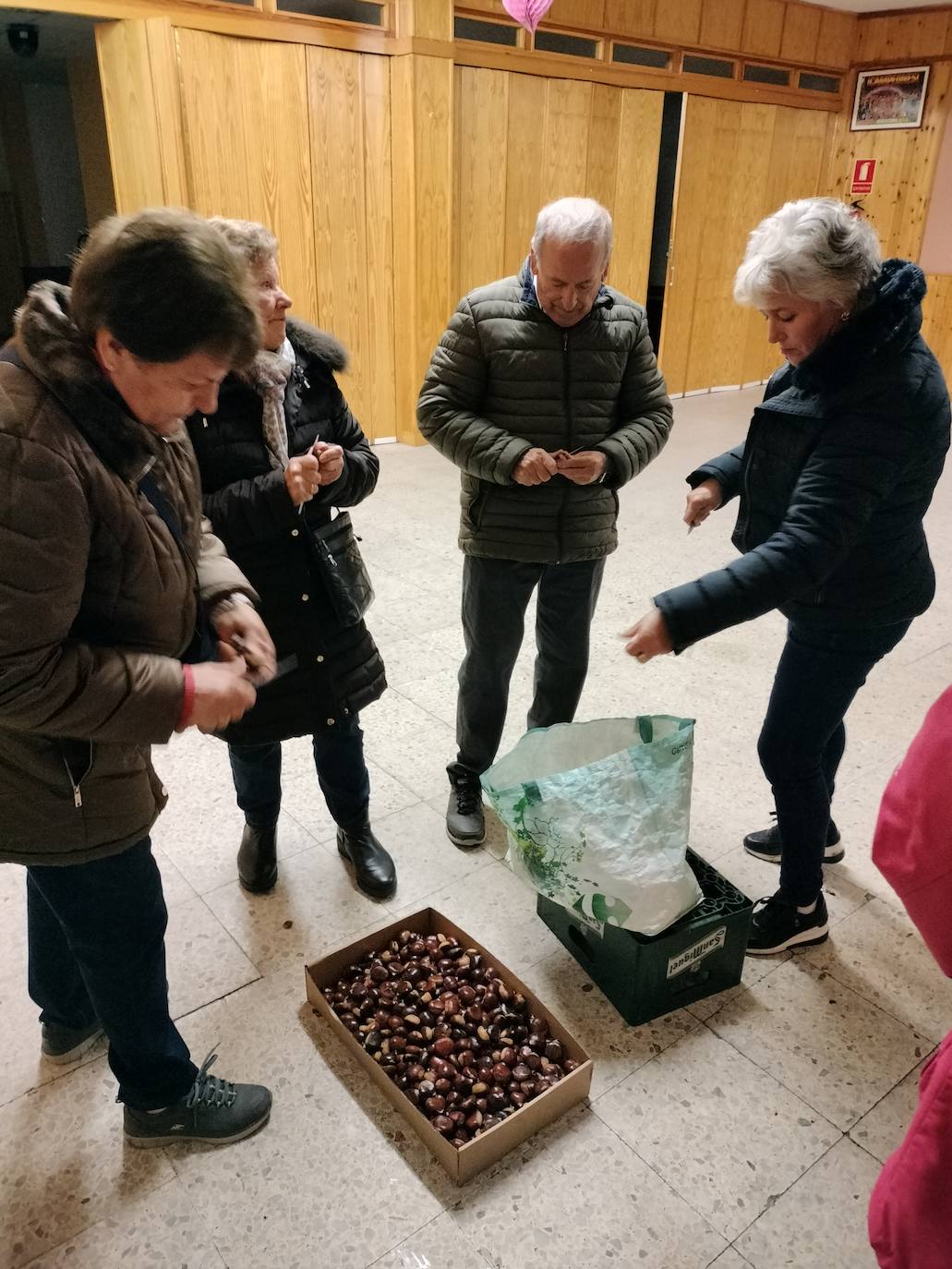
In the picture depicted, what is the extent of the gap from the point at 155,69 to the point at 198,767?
161 inches

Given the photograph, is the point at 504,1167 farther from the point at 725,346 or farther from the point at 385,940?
the point at 725,346

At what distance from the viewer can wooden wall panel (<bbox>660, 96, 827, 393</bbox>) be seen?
778 centimetres

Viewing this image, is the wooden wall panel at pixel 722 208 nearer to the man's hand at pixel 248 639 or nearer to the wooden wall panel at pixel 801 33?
the wooden wall panel at pixel 801 33

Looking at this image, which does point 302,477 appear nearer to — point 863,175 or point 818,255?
point 818,255

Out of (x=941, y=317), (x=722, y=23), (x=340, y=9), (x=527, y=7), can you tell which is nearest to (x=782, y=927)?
(x=527, y=7)

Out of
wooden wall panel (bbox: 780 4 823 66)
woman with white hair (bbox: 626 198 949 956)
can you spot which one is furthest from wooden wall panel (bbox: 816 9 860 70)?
woman with white hair (bbox: 626 198 949 956)

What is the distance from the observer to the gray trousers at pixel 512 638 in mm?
2303

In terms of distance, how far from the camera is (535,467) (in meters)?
2.08

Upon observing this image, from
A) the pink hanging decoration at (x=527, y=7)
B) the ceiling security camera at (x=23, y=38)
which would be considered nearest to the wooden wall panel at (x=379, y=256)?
the pink hanging decoration at (x=527, y=7)

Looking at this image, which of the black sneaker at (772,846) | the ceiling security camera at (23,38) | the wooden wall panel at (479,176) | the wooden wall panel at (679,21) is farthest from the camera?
the wooden wall panel at (679,21)

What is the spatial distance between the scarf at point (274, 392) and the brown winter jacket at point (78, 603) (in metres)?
0.47

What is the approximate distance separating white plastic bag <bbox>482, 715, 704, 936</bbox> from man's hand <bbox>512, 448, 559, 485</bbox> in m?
0.67

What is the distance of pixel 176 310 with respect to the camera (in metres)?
1.05

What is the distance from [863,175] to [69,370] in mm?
9738
